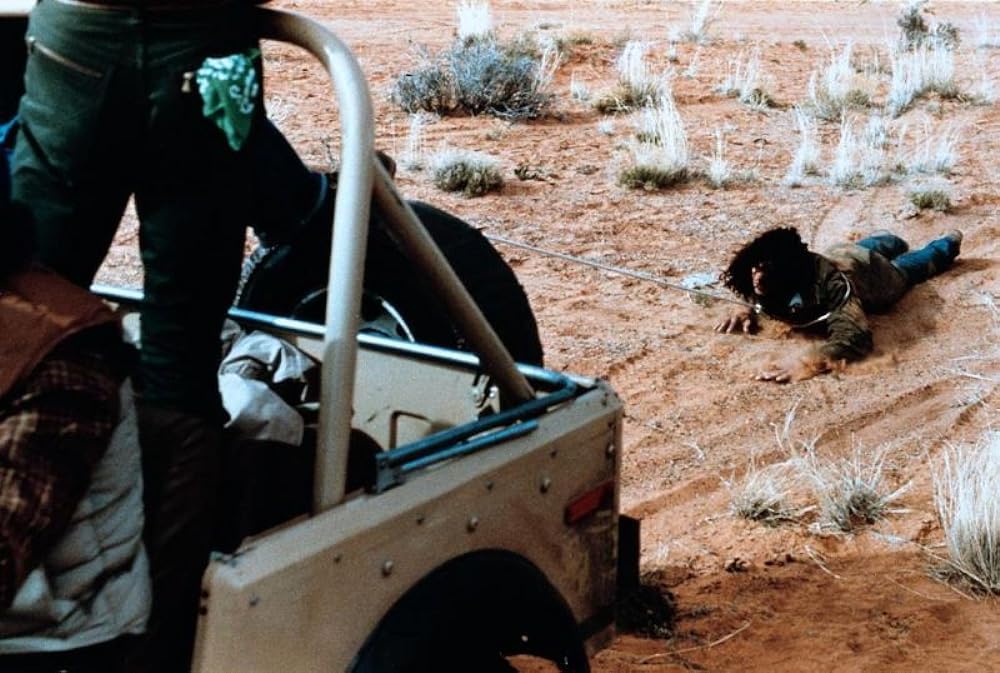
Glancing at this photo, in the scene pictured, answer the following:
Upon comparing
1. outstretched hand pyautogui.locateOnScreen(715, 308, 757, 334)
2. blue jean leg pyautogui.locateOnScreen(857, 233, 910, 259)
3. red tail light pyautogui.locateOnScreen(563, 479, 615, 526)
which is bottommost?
outstretched hand pyautogui.locateOnScreen(715, 308, 757, 334)

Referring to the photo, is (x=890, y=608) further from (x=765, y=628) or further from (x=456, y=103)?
(x=456, y=103)

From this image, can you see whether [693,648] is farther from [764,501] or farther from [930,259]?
[930,259]

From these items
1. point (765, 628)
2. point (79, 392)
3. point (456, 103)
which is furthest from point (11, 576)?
point (456, 103)

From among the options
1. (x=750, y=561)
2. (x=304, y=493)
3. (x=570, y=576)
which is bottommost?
(x=750, y=561)

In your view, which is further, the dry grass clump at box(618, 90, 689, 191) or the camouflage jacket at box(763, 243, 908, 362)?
the dry grass clump at box(618, 90, 689, 191)

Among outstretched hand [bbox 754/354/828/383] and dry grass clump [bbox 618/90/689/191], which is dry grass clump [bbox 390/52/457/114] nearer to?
dry grass clump [bbox 618/90/689/191]

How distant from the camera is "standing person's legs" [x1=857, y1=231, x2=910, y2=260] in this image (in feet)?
27.5

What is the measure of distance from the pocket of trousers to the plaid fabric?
58 centimetres

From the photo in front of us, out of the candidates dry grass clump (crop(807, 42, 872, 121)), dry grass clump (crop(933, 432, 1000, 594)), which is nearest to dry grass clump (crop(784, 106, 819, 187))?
dry grass clump (crop(807, 42, 872, 121))

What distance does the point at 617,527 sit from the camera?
3148 mm

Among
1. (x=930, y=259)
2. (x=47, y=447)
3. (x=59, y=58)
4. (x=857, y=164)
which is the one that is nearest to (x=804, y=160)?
(x=857, y=164)

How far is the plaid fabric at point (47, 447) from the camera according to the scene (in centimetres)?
209

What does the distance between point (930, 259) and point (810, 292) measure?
1259mm

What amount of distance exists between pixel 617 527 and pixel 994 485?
7.89 feet
